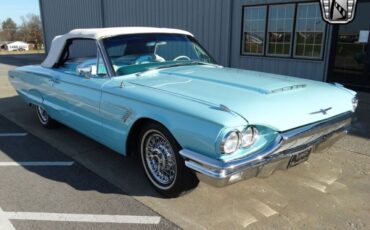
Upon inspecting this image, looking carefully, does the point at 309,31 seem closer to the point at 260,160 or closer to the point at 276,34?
the point at 276,34

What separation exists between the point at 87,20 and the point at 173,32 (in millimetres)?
13303

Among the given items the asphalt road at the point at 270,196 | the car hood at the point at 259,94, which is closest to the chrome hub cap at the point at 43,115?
the asphalt road at the point at 270,196

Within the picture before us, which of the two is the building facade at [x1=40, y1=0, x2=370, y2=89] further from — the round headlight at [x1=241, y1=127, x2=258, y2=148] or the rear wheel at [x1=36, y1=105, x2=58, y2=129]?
the round headlight at [x1=241, y1=127, x2=258, y2=148]

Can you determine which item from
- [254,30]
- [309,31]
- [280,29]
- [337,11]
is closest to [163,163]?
[309,31]

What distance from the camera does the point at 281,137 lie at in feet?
9.73

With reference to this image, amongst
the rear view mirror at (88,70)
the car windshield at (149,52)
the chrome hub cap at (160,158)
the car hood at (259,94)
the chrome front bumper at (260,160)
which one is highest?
the car windshield at (149,52)

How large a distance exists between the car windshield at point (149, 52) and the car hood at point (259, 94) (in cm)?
24

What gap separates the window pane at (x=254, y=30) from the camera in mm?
9680

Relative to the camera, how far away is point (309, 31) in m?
8.80

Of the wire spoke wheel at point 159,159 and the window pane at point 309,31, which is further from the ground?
the window pane at point 309,31

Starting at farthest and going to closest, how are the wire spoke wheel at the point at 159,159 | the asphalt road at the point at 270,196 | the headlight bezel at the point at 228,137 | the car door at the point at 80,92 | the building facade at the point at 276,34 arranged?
1. the building facade at the point at 276,34
2. the car door at the point at 80,92
3. the wire spoke wheel at the point at 159,159
4. the asphalt road at the point at 270,196
5. the headlight bezel at the point at 228,137

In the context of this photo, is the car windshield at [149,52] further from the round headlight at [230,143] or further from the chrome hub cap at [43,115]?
the chrome hub cap at [43,115]

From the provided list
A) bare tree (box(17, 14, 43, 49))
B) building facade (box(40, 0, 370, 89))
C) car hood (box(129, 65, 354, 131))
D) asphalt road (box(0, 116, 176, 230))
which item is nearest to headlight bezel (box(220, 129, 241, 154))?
car hood (box(129, 65, 354, 131))

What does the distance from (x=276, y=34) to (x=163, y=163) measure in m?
6.97
